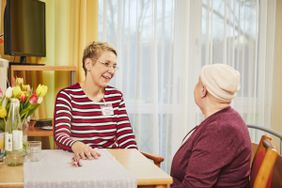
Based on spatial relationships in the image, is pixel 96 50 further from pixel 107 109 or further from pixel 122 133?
pixel 122 133

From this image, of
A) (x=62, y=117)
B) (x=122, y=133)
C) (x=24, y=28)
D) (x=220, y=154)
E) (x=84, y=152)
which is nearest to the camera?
(x=220, y=154)

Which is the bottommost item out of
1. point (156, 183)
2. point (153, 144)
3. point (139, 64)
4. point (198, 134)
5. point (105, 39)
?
point (153, 144)

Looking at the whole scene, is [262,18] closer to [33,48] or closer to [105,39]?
[105,39]

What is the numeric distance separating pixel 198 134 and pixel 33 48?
66.3 inches

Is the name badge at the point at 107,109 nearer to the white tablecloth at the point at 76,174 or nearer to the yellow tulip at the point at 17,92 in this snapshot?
the white tablecloth at the point at 76,174

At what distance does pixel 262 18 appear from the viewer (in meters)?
3.46

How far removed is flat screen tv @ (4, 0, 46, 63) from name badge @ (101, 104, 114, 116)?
2.68 ft

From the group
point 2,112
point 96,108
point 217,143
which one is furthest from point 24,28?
point 217,143

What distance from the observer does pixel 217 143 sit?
4.64ft

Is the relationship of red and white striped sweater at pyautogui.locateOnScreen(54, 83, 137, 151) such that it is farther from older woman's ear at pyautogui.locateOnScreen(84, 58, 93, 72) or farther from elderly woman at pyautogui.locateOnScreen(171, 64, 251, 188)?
elderly woman at pyautogui.locateOnScreen(171, 64, 251, 188)

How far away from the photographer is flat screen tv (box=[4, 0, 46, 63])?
261 cm

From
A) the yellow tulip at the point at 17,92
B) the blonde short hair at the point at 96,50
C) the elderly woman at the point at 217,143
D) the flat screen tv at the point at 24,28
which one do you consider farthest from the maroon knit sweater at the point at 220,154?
the flat screen tv at the point at 24,28

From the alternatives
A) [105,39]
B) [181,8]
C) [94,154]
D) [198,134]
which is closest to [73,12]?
[105,39]

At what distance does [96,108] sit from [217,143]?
97cm
